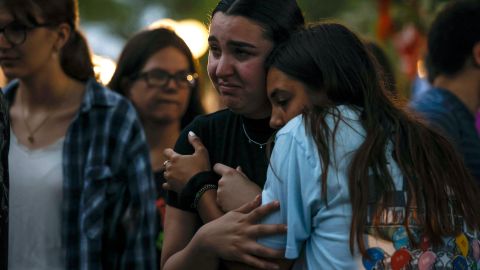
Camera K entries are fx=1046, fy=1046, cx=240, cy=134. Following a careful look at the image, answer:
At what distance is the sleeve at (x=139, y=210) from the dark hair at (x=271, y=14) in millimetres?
1384

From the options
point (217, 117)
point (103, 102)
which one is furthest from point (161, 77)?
point (217, 117)

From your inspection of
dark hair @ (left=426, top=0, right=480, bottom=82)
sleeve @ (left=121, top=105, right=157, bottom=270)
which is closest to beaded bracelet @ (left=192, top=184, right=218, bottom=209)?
sleeve @ (left=121, top=105, right=157, bottom=270)

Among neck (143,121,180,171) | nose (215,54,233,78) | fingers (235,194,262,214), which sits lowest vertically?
neck (143,121,180,171)

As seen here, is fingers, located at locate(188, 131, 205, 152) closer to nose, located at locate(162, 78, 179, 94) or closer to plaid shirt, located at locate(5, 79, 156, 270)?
plaid shirt, located at locate(5, 79, 156, 270)

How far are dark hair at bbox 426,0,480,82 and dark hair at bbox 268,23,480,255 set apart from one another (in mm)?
2137

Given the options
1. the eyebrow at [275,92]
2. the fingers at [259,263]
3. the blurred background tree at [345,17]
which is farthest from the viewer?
the blurred background tree at [345,17]

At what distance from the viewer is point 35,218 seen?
4.54m

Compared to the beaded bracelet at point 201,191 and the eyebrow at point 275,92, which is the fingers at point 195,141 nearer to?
the beaded bracelet at point 201,191

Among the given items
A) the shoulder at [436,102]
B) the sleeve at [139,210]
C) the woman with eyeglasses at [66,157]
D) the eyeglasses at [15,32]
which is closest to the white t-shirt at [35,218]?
the woman with eyeglasses at [66,157]

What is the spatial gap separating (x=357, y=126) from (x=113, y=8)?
83.6ft

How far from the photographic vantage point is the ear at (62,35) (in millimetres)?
4805

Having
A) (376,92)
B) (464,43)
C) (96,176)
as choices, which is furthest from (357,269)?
(464,43)

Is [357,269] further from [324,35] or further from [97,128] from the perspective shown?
[97,128]

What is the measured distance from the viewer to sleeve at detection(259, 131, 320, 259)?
3051 mm
